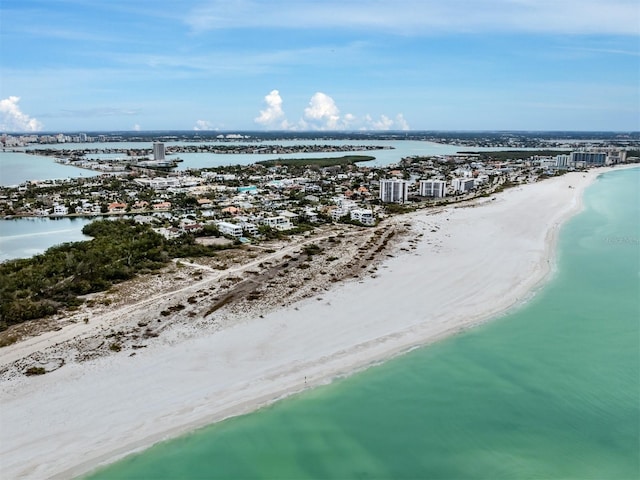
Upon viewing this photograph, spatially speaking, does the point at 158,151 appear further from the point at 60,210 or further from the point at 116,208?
the point at 116,208

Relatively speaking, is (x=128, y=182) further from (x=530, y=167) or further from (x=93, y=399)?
(x=530, y=167)

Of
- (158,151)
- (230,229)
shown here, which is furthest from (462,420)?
(158,151)

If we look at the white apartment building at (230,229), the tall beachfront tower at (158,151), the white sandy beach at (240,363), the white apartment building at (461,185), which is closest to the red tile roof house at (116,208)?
the white apartment building at (230,229)

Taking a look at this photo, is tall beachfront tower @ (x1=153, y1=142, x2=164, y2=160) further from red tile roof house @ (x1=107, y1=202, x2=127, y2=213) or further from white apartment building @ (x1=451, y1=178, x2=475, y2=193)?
white apartment building @ (x1=451, y1=178, x2=475, y2=193)

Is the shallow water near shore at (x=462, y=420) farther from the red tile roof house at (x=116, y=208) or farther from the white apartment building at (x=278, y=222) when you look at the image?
the red tile roof house at (x=116, y=208)

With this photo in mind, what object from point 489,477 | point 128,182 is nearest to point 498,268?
point 489,477

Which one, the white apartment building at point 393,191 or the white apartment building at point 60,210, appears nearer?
the white apartment building at point 60,210

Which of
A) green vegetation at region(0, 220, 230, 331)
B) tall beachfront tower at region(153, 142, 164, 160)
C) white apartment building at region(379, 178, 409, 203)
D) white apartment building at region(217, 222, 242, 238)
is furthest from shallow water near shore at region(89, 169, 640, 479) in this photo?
tall beachfront tower at region(153, 142, 164, 160)
